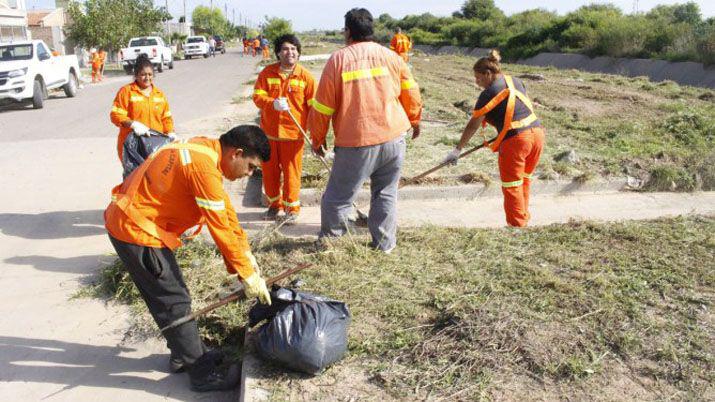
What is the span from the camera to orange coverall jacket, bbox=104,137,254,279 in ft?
9.11

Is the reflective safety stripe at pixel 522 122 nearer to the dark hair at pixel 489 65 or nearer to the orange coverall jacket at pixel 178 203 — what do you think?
the dark hair at pixel 489 65

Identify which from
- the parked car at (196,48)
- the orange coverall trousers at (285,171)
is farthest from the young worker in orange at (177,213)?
the parked car at (196,48)

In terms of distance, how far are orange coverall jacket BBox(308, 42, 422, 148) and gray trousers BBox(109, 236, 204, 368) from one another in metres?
1.67

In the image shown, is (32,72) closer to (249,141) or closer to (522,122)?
(522,122)

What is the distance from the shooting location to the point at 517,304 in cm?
360

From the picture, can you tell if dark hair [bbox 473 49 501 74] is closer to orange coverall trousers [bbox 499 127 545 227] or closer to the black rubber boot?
orange coverall trousers [bbox 499 127 545 227]

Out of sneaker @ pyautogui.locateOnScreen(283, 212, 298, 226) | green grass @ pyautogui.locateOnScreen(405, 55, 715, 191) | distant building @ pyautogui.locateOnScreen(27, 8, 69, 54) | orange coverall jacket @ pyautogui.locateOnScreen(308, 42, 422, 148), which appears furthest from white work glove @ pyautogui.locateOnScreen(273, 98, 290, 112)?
distant building @ pyautogui.locateOnScreen(27, 8, 69, 54)

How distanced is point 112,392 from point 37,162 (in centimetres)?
614

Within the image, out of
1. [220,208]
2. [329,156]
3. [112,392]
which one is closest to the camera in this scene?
[220,208]

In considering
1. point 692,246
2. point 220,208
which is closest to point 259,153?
point 220,208

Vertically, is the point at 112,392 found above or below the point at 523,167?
below

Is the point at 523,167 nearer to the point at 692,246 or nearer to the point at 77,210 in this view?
the point at 692,246

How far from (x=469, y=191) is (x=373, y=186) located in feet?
7.75

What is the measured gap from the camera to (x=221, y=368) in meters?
3.35
